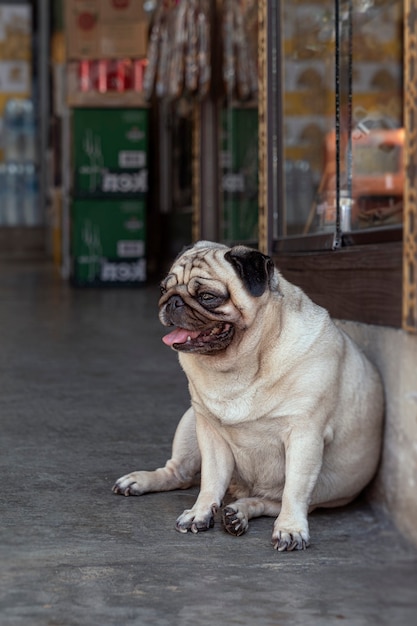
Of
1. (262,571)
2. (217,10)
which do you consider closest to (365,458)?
(262,571)

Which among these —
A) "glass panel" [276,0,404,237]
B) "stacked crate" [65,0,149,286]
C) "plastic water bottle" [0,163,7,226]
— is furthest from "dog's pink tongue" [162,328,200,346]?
"plastic water bottle" [0,163,7,226]

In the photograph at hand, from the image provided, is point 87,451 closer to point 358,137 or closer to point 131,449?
point 131,449

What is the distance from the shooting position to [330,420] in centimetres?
291

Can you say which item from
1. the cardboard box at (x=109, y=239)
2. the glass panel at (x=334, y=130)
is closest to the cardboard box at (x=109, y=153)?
the cardboard box at (x=109, y=239)

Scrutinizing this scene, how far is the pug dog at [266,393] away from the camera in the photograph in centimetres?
272

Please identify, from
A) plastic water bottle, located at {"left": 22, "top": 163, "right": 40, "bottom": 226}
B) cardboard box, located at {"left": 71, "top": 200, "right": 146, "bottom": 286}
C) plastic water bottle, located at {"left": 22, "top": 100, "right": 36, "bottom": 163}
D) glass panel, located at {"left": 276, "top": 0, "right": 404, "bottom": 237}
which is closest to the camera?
glass panel, located at {"left": 276, "top": 0, "right": 404, "bottom": 237}

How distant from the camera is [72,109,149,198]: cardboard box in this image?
11.1 m

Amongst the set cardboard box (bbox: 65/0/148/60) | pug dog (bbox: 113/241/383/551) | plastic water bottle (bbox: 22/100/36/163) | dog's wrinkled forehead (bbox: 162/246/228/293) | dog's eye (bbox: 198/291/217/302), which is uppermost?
cardboard box (bbox: 65/0/148/60)

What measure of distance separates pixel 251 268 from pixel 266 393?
1.18 ft

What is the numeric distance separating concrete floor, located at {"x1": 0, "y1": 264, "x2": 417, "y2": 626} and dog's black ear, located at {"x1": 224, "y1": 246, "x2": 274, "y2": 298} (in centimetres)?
68

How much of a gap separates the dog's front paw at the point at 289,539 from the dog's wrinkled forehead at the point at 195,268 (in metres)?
0.68

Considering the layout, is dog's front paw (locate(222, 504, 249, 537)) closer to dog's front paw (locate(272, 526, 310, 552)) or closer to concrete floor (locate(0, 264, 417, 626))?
concrete floor (locate(0, 264, 417, 626))

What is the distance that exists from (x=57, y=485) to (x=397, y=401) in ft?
3.70

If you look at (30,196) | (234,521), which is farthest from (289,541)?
(30,196)
